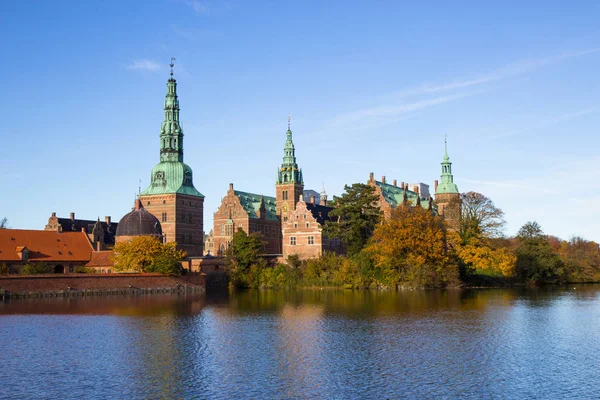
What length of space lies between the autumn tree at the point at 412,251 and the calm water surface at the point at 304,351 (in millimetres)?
14882

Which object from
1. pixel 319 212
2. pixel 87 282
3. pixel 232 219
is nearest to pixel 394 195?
pixel 319 212

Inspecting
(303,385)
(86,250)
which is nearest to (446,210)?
(86,250)

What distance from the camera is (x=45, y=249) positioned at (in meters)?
66.7

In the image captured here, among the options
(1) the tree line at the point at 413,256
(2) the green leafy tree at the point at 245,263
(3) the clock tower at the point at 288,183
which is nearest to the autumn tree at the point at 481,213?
(1) the tree line at the point at 413,256

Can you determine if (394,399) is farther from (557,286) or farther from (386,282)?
(557,286)

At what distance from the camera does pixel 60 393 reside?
21.2 metres

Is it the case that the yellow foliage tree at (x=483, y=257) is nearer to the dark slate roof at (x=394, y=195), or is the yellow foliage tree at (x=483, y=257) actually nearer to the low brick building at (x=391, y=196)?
the low brick building at (x=391, y=196)

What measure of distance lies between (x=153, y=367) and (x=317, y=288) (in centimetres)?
4195

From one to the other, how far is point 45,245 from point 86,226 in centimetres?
2276

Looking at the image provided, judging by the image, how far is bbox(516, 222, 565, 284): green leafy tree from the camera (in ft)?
233

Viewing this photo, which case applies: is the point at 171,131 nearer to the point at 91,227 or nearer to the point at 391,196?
the point at 91,227

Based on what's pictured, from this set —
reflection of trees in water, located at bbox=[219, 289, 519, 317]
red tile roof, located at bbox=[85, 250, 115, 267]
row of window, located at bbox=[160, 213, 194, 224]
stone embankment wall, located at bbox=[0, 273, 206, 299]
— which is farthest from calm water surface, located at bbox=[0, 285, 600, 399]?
row of window, located at bbox=[160, 213, 194, 224]

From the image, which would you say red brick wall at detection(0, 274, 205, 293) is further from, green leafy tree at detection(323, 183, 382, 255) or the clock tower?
the clock tower

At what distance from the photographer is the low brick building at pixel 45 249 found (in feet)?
208
